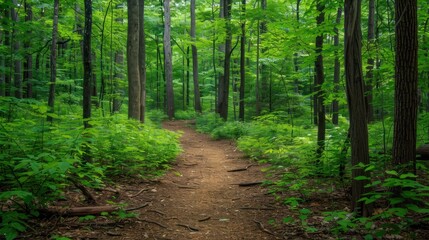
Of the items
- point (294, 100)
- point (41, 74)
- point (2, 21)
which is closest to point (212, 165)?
point (2, 21)

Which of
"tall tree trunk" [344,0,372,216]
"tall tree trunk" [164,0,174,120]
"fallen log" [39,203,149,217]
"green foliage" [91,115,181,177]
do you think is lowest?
"fallen log" [39,203,149,217]

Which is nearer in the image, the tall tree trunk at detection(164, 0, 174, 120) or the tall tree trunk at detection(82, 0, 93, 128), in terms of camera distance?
the tall tree trunk at detection(82, 0, 93, 128)

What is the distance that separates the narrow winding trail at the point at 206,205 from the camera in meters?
4.47

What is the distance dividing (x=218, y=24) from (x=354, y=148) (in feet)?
40.0

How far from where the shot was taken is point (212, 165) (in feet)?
32.1

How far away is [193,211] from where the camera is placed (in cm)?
555

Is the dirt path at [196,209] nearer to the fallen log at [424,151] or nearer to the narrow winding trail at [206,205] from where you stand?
the narrow winding trail at [206,205]

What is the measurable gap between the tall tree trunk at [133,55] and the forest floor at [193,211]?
3159 mm

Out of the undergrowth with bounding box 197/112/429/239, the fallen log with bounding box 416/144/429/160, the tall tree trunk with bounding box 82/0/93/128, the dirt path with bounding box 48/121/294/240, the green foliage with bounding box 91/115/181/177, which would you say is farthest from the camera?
the green foliage with bounding box 91/115/181/177

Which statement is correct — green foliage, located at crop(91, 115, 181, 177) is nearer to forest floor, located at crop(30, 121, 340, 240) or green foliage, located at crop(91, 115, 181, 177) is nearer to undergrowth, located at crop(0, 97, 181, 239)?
undergrowth, located at crop(0, 97, 181, 239)

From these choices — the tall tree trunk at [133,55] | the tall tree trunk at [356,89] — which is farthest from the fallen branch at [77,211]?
the tall tree trunk at [133,55]

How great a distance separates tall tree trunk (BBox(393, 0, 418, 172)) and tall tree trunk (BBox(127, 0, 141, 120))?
8.38 metres

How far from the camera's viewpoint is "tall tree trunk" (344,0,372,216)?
423 centimetres

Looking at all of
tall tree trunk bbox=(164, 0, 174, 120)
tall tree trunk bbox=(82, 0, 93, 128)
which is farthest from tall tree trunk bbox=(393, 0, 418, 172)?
tall tree trunk bbox=(164, 0, 174, 120)
